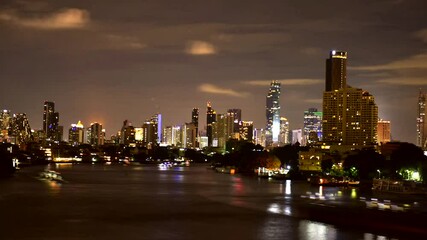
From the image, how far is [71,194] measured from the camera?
163 ft

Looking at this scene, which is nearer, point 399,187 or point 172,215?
point 172,215

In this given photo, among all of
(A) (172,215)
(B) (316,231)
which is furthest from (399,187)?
(B) (316,231)

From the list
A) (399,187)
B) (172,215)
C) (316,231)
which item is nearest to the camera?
(316,231)

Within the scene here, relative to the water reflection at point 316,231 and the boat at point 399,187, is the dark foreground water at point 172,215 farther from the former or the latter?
the boat at point 399,187

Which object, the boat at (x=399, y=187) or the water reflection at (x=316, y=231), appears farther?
the boat at (x=399, y=187)

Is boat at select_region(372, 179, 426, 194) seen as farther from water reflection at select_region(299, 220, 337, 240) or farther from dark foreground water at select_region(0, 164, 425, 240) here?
water reflection at select_region(299, 220, 337, 240)

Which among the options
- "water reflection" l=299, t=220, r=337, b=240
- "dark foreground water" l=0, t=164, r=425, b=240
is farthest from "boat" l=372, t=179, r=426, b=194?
"water reflection" l=299, t=220, r=337, b=240

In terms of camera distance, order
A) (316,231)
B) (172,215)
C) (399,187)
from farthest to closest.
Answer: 1. (399,187)
2. (172,215)
3. (316,231)

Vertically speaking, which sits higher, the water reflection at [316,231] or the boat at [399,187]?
the boat at [399,187]

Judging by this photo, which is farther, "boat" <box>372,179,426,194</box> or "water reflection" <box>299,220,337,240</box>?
"boat" <box>372,179,426,194</box>

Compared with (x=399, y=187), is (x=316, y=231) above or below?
below

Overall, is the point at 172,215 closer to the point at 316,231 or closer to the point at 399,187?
the point at 316,231

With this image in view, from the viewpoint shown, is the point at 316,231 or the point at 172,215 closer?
the point at 316,231

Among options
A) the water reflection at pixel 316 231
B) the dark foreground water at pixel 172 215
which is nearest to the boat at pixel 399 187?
the dark foreground water at pixel 172 215
